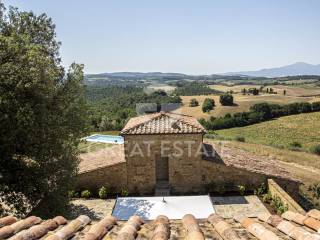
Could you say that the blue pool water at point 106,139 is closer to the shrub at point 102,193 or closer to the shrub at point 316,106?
the shrub at point 102,193

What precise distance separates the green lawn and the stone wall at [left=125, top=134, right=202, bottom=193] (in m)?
39.2

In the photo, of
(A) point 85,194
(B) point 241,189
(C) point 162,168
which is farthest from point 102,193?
(B) point 241,189

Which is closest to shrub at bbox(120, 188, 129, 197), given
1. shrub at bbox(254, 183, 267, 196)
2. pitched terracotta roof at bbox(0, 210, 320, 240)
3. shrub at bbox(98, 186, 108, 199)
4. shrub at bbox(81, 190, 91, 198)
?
shrub at bbox(98, 186, 108, 199)

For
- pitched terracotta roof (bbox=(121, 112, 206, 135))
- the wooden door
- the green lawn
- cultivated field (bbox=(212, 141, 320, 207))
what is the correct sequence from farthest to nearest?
the green lawn < cultivated field (bbox=(212, 141, 320, 207)) < the wooden door < pitched terracotta roof (bbox=(121, 112, 206, 135))

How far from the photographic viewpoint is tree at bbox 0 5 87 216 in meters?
13.2

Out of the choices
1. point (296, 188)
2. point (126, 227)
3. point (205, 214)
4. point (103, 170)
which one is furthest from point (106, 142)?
point (126, 227)

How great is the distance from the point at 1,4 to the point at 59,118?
577cm

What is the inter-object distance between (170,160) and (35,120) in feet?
32.3

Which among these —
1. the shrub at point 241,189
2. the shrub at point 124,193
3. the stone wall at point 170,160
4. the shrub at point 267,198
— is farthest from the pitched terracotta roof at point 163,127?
the shrub at point 267,198

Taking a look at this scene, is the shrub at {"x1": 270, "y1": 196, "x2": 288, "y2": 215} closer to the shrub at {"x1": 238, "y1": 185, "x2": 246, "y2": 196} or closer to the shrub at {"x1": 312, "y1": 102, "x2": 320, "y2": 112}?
the shrub at {"x1": 238, "y1": 185, "x2": 246, "y2": 196}

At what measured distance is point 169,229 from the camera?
19.4ft

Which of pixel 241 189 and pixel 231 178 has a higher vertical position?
pixel 231 178

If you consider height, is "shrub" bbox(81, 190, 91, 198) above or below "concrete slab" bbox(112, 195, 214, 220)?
below

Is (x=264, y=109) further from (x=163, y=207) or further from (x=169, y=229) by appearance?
(x=169, y=229)
